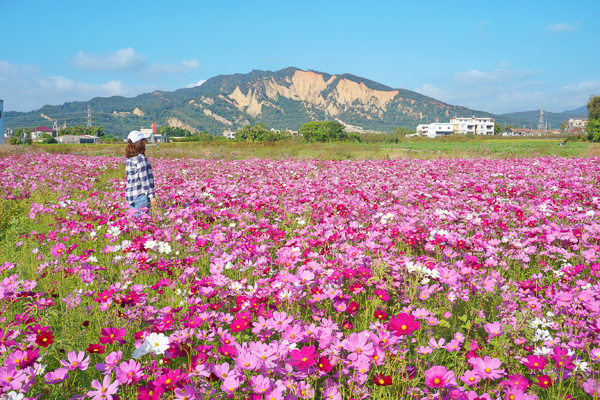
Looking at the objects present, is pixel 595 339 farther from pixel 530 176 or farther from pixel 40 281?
pixel 530 176

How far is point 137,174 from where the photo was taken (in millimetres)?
5410

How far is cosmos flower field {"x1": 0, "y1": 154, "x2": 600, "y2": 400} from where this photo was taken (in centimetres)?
144

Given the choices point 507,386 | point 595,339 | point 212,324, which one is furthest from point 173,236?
point 595,339

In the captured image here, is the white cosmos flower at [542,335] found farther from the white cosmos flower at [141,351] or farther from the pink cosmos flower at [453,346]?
the white cosmos flower at [141,351]

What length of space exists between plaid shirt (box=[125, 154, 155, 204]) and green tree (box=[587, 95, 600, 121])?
85722 millimetres

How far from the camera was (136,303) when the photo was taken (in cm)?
199

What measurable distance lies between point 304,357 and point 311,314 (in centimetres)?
94

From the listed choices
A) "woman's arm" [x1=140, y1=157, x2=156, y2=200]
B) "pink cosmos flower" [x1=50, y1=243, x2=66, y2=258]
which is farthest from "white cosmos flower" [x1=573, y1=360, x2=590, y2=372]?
"woman's arm" [x1=140, y1=157, x2=156, y2=200]

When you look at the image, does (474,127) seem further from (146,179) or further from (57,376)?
(57,376)

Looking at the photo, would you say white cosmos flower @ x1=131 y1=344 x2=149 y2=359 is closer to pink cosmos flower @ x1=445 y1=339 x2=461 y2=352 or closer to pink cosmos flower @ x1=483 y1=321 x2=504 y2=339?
pink cosmos flower @ x1=445 y1=339 x2=461 y2=352

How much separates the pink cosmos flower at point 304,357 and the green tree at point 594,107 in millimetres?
86840

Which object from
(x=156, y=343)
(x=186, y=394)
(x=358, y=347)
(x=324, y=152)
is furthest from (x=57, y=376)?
(x=324, y=152)

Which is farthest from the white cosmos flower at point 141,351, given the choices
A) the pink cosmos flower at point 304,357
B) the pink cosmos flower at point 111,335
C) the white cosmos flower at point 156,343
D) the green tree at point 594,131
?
the green tree at point 594,131

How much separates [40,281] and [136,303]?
164 centimetres
